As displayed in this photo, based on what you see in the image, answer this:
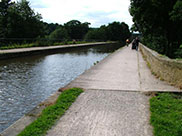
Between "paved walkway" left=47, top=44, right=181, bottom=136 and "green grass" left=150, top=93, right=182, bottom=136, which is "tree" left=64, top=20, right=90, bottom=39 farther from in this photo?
"green grass" left=150, top=93, right=182, bottom=136

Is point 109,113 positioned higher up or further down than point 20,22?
further down

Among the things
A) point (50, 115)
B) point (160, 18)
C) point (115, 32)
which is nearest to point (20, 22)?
point (160, 18)

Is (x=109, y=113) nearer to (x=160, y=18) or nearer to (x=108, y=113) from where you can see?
(x=108, y=113)

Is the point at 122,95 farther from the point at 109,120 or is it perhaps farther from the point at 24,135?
the point at 24,135

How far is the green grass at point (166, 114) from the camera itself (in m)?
3.30

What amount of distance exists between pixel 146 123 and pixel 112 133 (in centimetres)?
74

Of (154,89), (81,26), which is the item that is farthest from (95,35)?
(154,89)

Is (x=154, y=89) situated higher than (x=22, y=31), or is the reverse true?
(x=22, y=31)

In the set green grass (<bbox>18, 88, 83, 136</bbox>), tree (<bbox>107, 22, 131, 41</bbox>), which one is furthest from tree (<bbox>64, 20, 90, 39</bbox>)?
green grass (<bbox>18, 88, 83, 136</bbox>)

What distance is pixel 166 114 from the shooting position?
3932mm

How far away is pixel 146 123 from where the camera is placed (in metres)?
3.65

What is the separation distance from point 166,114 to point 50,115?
215 centimetres

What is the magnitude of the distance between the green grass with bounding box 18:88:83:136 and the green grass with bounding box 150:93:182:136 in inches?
67.1

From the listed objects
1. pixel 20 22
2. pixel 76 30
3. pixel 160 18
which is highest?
pixel 76 30
